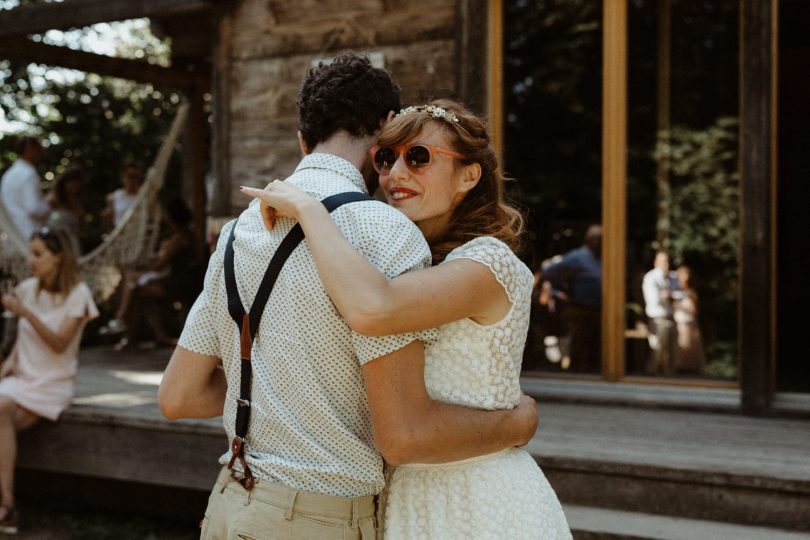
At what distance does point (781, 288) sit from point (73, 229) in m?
6.14

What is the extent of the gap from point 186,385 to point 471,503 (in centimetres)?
63

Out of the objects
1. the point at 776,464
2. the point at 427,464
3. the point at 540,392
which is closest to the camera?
the point at 427,464

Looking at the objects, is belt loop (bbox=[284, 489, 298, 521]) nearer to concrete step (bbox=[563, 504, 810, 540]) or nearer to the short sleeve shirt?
the short sleeve shirt

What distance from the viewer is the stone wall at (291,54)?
4.81m

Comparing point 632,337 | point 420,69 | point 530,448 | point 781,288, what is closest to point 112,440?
point 530,448

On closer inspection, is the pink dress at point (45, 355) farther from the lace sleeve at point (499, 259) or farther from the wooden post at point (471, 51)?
the lace sleeve at point (499, 259)

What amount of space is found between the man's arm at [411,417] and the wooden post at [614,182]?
361cm

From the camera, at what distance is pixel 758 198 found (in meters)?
4.26

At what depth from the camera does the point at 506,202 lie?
6.55ft

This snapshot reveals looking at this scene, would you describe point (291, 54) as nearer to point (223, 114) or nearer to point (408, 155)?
point (223, 114)

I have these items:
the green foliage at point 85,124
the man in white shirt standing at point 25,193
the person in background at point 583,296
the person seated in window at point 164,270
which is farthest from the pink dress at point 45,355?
the green foliage at point 85,124

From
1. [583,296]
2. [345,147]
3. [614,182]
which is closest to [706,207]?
[583,296]

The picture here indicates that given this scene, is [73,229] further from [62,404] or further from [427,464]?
[427,464]

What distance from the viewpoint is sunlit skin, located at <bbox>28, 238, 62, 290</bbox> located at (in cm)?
465
